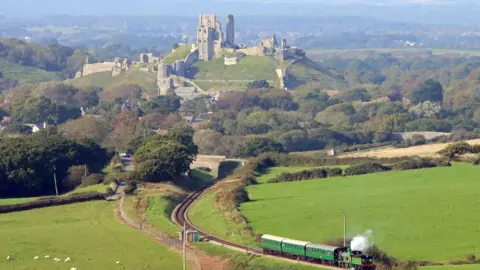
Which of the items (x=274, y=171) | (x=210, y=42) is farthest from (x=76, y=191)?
(x=210, y=42)

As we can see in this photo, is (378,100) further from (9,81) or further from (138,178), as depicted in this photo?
(138,178)

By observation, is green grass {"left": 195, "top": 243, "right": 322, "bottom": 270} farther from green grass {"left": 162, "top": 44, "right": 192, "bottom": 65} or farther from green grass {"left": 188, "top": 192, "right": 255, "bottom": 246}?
green grass {"left": 162, "top": 44, "right": 192, "bottom": 65}

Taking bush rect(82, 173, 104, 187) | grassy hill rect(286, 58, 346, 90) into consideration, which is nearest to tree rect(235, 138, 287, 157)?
bush rect(82, 173, 104, 187)

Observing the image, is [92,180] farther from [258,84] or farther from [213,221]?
[258,84]

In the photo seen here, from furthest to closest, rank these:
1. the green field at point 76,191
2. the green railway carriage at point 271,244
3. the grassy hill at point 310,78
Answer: the grassy hill at point 310,78 < the green field at point 76,191 < the green railway carriage at point 271,244

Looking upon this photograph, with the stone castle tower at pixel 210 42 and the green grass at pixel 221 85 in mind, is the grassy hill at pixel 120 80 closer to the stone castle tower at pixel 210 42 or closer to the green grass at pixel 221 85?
the green grass at pixel 221 85

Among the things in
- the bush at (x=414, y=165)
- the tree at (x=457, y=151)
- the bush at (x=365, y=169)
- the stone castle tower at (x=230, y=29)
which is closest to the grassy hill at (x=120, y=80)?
the stone castle tower at (x=230, y=29)

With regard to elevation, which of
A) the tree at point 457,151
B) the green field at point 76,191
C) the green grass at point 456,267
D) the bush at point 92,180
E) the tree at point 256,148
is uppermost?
the green grass at point 456,267
